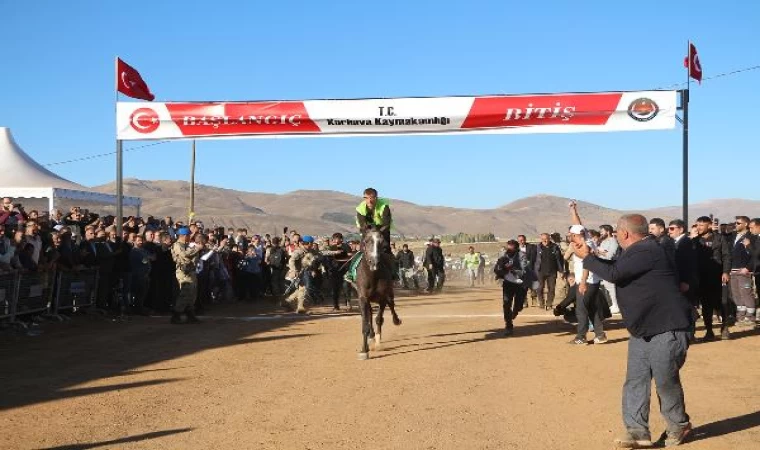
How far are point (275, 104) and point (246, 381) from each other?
36.6ft

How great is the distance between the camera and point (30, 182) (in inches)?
1175

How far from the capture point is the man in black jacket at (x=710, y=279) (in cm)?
1432

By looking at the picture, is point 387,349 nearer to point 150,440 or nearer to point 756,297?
point 150,440

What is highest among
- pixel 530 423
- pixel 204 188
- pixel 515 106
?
pixel 204 188

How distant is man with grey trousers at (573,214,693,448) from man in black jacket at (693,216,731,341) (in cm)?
776

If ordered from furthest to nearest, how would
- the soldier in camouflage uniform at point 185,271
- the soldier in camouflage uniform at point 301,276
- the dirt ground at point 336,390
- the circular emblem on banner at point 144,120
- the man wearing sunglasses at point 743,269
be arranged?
the soldier in camouflage uniform at point 301,276, the circular emblem on banner at point 144,120, the soldier in camouflage uniform at point 185,271, the man wearing sunglasses at point 743,269, the dirt ground at point 336,390

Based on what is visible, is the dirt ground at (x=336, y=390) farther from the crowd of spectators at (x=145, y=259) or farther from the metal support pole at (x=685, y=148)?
the metal support pole at (x=685, y=148)

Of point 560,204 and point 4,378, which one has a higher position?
point 560,204

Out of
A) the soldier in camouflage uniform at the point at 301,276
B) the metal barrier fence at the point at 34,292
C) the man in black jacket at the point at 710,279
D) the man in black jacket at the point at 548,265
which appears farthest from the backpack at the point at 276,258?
the man in black jacket at the point at 710,279

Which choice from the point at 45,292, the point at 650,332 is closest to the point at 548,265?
the point at 45,292

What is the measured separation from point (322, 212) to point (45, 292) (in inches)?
5614

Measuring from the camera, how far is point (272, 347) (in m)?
13.8

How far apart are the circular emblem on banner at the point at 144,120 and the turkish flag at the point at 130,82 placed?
104 cm

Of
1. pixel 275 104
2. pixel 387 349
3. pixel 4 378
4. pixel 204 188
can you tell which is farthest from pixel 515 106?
pixel 204 188
